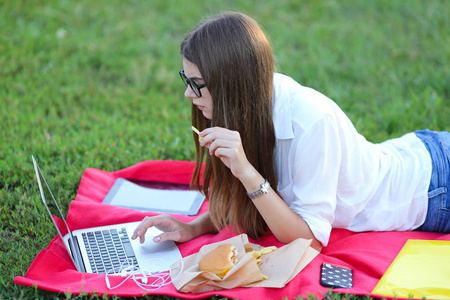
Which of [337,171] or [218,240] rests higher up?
[337,171]

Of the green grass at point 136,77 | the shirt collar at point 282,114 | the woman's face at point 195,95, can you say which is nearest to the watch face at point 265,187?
the shirt collar at point 282,114

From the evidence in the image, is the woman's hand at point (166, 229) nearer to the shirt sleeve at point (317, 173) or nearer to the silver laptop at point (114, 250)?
the silver laptop at point (114, 250)

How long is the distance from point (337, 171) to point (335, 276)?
490mm

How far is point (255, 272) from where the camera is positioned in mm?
2438

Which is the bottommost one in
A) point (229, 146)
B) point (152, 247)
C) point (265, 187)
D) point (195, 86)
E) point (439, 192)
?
point (152, 247)

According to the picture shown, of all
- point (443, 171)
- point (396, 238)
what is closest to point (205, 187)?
point (396, 238)

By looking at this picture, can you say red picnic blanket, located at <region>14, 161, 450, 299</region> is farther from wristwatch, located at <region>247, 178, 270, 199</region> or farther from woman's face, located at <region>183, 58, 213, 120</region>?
woman's face, located at <region>183, 58, 213, 120</region>

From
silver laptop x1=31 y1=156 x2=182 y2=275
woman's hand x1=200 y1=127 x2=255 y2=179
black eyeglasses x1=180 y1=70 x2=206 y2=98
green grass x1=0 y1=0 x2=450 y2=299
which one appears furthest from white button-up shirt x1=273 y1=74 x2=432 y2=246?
green grass x1=0 y1=0 x2=450 y2=299

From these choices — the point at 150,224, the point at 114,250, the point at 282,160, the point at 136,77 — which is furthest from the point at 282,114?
the point at 136,77

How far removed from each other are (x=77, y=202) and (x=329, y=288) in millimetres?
1545

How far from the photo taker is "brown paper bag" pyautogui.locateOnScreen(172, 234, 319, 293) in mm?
2432

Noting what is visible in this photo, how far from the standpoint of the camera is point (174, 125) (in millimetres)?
4691

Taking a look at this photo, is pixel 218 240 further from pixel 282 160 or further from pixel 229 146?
pixel 229 146

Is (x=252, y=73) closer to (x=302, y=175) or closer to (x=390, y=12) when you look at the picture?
(x=302, y=175)
